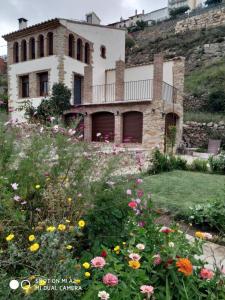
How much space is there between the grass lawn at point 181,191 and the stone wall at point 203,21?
37.3 meters

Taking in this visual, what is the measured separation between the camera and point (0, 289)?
4.46ft

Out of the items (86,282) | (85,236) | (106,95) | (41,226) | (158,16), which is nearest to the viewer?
(86,282)

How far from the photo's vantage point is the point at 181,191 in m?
5.41

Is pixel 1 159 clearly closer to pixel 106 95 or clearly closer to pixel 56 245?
pixel 56 245

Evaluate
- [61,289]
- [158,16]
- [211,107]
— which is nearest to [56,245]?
[61,289]

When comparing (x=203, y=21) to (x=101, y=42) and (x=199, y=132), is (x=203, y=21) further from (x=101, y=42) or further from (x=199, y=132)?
(x=199, y=132)

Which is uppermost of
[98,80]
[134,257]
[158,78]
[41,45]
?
[41,45]

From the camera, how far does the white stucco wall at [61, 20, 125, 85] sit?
1784cm

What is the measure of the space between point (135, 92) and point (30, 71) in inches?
279

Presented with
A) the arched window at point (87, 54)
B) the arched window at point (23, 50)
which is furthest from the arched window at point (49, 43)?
the arched window at point (87, 54)

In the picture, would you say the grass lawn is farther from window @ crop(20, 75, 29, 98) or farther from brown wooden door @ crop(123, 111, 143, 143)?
window @ crop(20, 75, 29, 98)

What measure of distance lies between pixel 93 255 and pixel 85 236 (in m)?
0.22

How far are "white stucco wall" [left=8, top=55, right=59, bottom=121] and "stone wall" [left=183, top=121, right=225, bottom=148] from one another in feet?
28.6

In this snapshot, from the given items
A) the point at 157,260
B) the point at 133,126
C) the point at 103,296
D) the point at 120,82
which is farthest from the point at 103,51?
the point at 103,296
